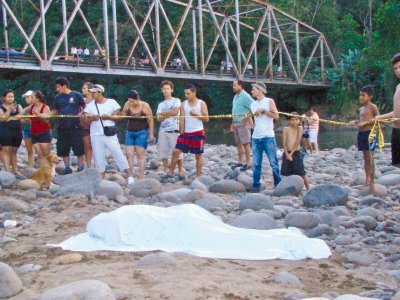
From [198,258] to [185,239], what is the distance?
0.41 m

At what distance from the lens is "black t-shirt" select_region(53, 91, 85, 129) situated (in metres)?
8.48

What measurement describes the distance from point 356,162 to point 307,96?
26.1 meters

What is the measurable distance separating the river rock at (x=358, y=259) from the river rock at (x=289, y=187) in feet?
9.42

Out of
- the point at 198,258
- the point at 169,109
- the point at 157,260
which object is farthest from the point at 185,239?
the point at 169,109

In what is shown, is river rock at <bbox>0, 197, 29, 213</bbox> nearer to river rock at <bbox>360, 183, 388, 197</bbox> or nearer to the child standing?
the child standing

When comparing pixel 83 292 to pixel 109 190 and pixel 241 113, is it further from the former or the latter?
pixel 241 113

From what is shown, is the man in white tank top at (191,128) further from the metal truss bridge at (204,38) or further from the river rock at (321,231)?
the metal truss bridge at (204,38)

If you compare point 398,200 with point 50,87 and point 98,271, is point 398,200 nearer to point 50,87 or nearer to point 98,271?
point 98,271

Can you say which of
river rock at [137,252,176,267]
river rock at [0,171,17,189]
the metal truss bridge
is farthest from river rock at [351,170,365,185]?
the metal truss bridge

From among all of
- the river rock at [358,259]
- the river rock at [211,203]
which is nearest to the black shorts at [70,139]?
the river rock at [211,203]

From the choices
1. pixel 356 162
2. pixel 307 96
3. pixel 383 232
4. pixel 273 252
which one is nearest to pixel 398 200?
pixel 383 232

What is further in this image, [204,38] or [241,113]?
[204,38]

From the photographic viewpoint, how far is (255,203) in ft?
21.0

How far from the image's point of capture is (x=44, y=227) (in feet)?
17.9
